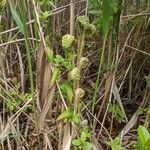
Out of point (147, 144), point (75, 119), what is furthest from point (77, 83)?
point (147, 144)

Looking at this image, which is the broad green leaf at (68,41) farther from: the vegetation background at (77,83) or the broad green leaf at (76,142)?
the broad green leaf at (76,142)

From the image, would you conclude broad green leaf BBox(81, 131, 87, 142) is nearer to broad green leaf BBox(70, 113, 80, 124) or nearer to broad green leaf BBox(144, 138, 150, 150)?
broad green leaf BBox(70, 113, 80, 124)

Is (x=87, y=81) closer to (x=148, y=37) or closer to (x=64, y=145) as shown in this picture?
(x=148, y=37)

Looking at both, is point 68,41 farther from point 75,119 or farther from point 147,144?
point 147,144

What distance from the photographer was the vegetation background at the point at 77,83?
3.28 ft

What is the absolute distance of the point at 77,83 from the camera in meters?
0.99

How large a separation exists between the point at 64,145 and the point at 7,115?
0.97 feet

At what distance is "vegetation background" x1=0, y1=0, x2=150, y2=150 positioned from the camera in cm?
100

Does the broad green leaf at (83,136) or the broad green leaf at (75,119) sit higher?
the broad green leaf at (75,119)

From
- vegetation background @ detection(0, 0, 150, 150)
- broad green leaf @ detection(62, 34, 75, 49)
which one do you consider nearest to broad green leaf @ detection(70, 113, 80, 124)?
vegetation background @ detection(0, 0, 150, 150)

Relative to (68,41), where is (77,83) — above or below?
below

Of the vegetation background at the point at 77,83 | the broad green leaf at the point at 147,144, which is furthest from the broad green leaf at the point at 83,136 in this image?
the broad green leaf at the point at 147,144

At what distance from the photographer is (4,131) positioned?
1.11 m

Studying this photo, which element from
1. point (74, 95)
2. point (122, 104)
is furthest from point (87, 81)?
point (74, 95)
